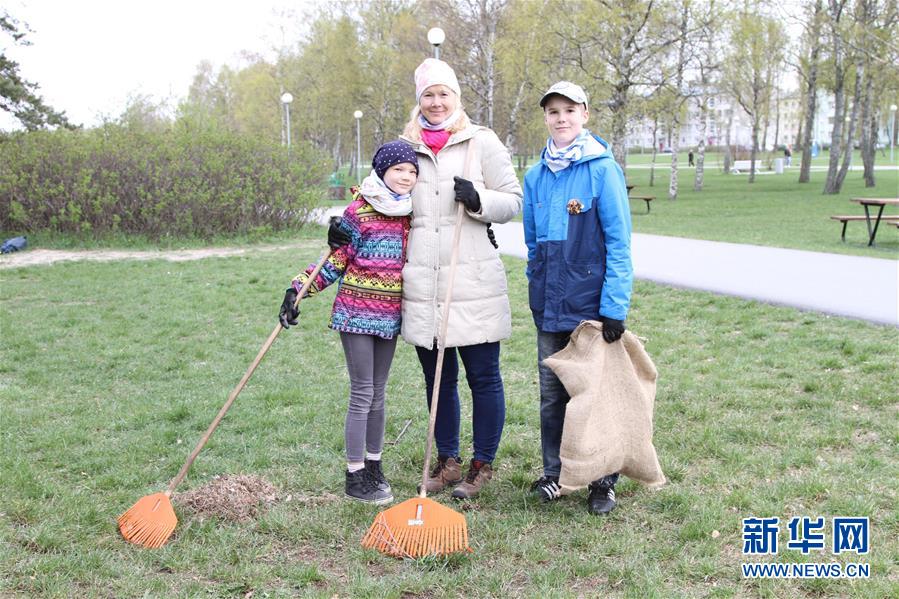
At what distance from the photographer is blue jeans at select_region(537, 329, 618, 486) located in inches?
144

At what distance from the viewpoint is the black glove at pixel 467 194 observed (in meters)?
3.49

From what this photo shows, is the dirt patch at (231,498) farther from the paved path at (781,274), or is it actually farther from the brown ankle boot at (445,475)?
the paved path at (781,274)

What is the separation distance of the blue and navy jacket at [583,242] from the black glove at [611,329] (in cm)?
2

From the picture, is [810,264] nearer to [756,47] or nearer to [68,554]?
[68,554]

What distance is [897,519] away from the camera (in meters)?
3.38

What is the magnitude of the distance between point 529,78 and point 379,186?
2665 centimetres

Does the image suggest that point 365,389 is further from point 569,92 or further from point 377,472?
point 569,92

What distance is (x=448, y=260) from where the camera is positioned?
3.62 meters

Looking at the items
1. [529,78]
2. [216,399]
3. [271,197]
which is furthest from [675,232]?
[529,78]

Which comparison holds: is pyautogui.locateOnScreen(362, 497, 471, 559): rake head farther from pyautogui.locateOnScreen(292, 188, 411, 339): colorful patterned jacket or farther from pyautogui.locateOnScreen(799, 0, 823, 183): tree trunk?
pyautogui.locateOnScreen(799, 0, 823, 183): tree trunk

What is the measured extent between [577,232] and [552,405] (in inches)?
31.2

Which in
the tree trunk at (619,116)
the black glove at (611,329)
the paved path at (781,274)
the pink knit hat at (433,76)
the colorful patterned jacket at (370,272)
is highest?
the tree trunk at (619,116)

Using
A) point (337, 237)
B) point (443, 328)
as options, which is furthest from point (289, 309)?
point (443, 328)

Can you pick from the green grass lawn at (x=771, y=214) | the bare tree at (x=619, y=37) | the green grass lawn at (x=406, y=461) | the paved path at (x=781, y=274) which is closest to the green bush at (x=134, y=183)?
the paved path at (x=781, y=274)
